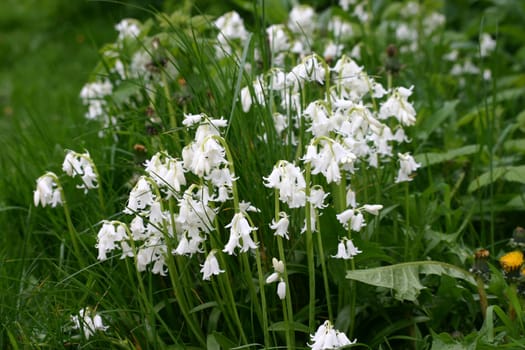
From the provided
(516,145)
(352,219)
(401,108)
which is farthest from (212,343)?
(516,145)

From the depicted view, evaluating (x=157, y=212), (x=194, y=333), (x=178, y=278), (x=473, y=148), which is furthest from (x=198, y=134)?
(x=473, y=148)

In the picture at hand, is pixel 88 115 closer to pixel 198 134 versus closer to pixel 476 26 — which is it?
pixel 198 134

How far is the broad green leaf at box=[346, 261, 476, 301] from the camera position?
6.88ft

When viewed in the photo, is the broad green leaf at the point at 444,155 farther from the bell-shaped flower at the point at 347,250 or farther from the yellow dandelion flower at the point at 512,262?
the bell-shaped flower at the point at 347,250

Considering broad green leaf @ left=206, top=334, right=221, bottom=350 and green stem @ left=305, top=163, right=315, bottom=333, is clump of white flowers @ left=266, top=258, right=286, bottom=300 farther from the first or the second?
broad green leaf @ left=206, top=334, right=221, bottom=350

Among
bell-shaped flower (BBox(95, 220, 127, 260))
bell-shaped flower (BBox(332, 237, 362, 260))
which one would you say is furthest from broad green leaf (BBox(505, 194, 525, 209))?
bell-shaped flower (BBox(95, 220, 127, 260))

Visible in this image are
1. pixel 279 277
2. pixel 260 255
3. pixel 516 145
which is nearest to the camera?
pixel 279 277

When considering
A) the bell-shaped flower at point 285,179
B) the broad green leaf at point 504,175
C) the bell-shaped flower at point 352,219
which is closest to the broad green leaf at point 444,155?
the broad green leaf at point 504,175

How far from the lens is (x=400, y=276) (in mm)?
2172

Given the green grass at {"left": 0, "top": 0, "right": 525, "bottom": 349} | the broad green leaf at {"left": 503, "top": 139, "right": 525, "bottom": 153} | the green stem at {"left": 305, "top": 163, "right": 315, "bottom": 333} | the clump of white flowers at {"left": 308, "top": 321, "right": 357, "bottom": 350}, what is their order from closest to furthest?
the clump of white flowers at {"left": 308, "top": 321, "right": 357, "bottom": 350}
the green stem at {"left": 305, "top": 163, "right": 315, "bottom": 333}
the green grass at {"left": 0, "top": 0, "right": 525, "bottom": 349}
the broad green leaf at {"left": 503, "top": 139, "right": 525, "bottom": 153}

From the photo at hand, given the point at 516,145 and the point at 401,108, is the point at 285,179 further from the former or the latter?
the point at 516,145

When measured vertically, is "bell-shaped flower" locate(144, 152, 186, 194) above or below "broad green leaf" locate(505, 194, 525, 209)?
above

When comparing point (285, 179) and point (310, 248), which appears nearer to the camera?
point (285, 179)

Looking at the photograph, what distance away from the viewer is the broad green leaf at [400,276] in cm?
210
